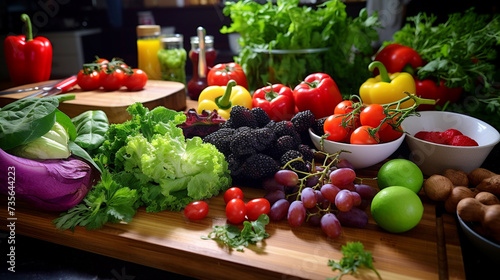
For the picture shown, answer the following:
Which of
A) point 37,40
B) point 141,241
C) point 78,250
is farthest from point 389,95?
point 37,40

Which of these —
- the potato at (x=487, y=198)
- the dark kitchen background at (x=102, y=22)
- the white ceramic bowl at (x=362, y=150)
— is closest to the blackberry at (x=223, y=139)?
the white ceramic bowl at (x=362, y=150)

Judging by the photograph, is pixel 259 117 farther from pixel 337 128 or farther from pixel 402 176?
pixel 402 176

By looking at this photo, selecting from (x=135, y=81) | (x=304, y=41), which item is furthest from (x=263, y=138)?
(x=135, y=81)

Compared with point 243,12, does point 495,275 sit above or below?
below

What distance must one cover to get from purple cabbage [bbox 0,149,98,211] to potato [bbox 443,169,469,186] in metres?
0.91

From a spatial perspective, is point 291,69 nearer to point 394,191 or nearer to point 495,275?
point 394,191

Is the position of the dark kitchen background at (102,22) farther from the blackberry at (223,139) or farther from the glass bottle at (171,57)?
the blackberry at (223,139)

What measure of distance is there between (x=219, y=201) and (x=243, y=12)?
1.02 m

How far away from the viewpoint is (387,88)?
1454 mm

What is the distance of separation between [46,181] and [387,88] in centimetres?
120

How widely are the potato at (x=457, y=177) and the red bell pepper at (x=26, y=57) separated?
1.90 metres

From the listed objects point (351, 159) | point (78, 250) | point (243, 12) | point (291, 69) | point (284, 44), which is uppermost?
point (243, 12)

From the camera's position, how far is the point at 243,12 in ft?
5.55

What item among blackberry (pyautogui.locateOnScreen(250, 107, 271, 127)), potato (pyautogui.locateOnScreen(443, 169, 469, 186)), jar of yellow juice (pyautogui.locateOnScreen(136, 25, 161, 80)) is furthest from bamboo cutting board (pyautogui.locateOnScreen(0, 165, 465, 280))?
jar of yellow juice (pyautogui.locateOnScreen(136, 25, 161, 80))
